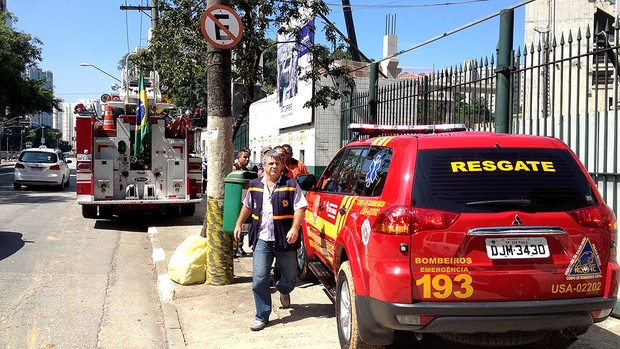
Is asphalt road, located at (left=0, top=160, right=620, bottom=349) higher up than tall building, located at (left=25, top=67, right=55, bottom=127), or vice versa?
tall building, located at (left=25, top=67, right=55, bottom=127)

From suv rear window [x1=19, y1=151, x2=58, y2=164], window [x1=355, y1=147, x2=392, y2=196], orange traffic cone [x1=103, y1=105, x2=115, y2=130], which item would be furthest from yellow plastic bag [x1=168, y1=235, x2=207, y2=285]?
suv rear window [x1=19, y1=151, x2=58, y2=164]

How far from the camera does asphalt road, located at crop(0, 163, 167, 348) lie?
5.26 metres

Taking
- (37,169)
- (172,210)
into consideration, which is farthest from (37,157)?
(172,210)

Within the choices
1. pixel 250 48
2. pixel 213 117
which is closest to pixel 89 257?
pixel 213 117

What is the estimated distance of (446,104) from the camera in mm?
8500

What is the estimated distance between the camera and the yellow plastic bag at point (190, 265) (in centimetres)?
682

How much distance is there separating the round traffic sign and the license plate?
14.1 feet

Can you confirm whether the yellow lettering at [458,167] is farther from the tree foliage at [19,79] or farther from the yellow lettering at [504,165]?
the tree foliage at [19,79]

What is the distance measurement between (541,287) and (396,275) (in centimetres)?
94

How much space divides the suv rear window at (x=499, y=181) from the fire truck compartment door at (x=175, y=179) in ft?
31.4

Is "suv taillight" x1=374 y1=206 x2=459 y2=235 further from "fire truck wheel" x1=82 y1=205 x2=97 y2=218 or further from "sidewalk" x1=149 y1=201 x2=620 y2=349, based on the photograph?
"fire truck wheel" x1=82 y1=205 x2=97 y2=218

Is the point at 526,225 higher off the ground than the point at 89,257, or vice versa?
Answer: the point at 526,225

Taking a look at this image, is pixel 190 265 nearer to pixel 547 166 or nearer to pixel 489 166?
pixel 489 166

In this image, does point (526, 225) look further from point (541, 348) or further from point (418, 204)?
point (541, 348)
